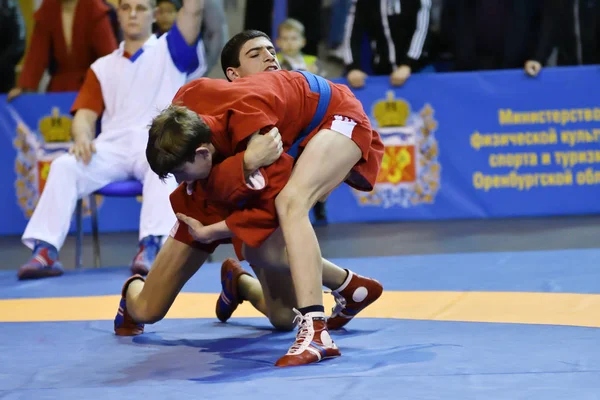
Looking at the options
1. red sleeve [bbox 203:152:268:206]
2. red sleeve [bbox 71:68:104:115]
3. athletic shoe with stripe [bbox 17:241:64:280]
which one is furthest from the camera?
red sleeve [bbox 71:68:104:115]

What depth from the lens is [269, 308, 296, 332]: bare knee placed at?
12.1 feet

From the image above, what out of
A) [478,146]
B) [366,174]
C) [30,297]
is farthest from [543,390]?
[478,146]

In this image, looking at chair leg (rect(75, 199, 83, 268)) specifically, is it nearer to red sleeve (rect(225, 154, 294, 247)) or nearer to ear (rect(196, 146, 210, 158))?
red sleeve (rect(225, 154, 294, 247))

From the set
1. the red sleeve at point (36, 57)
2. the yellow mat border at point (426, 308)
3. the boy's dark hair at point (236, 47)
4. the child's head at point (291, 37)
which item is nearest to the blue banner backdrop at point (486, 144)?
the child's head at point (291, 37)

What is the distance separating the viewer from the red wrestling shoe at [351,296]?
3.61m

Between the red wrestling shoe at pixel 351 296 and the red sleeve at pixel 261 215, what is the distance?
510mm

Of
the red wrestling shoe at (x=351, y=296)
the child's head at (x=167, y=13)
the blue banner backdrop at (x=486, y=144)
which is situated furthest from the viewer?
the child's head at (x=167, y=13)

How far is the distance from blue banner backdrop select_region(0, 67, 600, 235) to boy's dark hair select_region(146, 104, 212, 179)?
4.00 meters

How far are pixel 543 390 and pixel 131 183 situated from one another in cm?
360

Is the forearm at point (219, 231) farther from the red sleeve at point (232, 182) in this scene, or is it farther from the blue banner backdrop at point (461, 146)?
the blue banner backdrop at point (461, 146)

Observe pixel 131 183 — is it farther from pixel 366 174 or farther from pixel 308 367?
pixel 308 367

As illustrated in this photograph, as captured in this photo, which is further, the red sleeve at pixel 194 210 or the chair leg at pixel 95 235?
the chair leg at pixel 95 235

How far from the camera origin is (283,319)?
12.1 feet

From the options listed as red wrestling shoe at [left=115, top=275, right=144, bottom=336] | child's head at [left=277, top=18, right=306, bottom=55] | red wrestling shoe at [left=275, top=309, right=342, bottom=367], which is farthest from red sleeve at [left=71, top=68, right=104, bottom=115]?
red wrestling shoe at [left=275, top=309, right=342, bottom=367]
